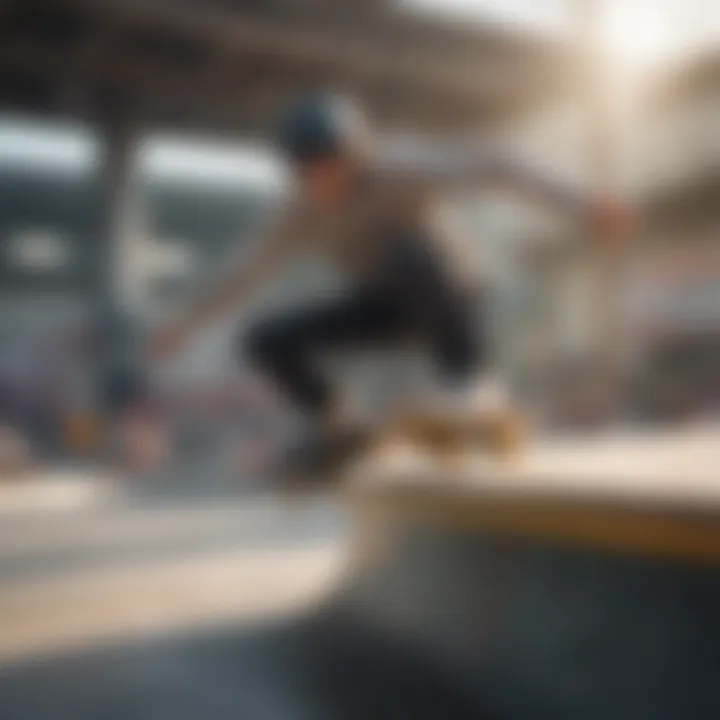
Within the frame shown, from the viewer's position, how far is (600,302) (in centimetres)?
123

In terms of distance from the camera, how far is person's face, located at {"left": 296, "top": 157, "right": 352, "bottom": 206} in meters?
1.00

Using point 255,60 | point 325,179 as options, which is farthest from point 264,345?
point 255,60

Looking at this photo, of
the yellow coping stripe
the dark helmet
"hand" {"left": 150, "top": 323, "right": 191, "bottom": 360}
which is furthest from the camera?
"hand" {"left": 150, "top": 323, "right": 191, "bottom": 360}

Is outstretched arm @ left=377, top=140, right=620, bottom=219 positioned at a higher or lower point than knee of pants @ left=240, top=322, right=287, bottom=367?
higher

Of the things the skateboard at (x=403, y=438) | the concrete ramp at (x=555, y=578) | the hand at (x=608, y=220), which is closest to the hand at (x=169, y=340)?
the skateboard at (x=403, y=438)

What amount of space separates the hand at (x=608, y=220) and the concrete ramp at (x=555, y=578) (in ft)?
0.97

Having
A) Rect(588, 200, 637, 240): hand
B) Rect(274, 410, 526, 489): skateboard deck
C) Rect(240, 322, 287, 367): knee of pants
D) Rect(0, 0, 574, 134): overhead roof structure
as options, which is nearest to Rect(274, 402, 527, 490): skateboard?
Rect(274, 410, 526, 489): skateboard deck

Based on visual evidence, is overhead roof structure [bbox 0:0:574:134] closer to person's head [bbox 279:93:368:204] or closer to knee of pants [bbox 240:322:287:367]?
person's head [bbox 279:93:368:204]

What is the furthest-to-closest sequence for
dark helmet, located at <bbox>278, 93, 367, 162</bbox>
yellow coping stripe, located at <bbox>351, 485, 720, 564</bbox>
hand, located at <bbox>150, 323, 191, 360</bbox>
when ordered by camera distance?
hand, located at <bbox>150, 323, 191, 360</bbox>
dark helmet, located at <bbox>278, 93, 367, 162</bbox>
yellow coping stripe, located at <bbox>351, 485, 720, 564</bbox>

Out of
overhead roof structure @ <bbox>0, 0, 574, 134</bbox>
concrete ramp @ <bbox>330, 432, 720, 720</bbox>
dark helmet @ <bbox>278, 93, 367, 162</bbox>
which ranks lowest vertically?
concrete ramp @ <bbox>330, 432, 720, 720</bbox>

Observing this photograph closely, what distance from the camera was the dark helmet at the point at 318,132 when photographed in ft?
3.26

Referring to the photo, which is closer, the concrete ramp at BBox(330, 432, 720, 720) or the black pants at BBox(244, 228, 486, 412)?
the concrete ramp at BBox(330, 432, 720, 720)

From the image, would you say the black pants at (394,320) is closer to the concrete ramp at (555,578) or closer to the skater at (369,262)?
the skater at (369,262)

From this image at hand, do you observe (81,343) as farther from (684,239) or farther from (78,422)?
(684,239)
